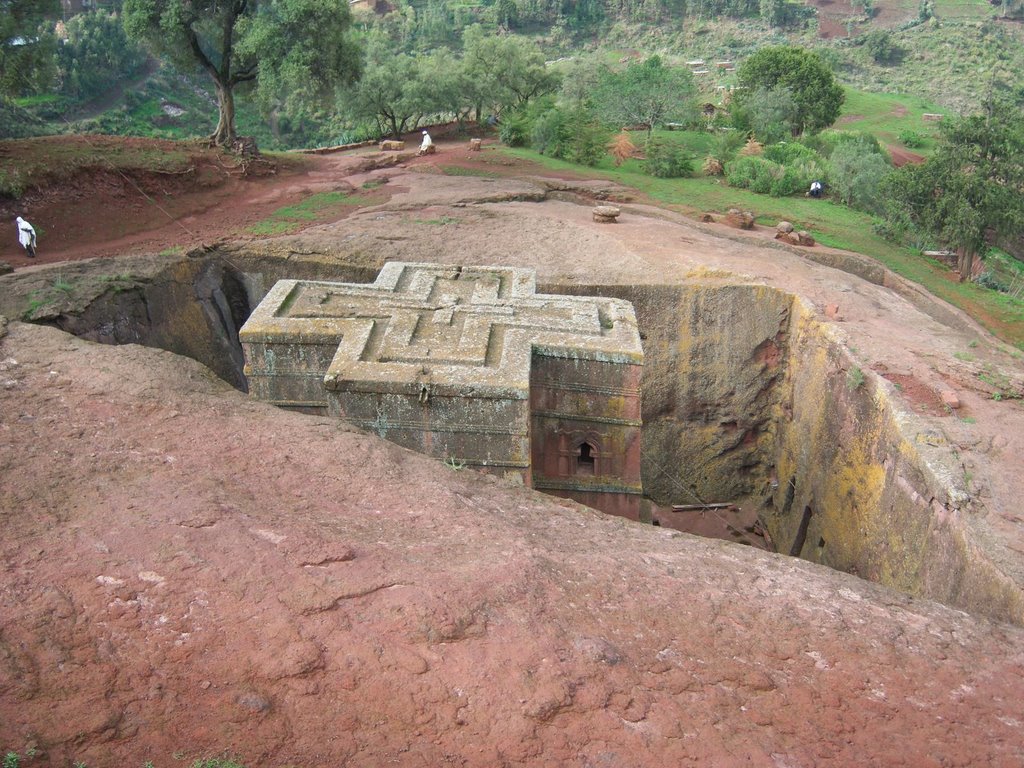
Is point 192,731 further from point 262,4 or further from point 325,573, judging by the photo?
point 262,4

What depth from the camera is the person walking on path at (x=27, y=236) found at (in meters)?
13.5

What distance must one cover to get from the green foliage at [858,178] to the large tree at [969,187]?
2.68 meters

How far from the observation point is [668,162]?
2420cm

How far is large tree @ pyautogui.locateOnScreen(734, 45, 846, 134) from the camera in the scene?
3234cm

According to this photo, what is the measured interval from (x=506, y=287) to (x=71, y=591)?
7762 millimetres

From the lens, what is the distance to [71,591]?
4320mm

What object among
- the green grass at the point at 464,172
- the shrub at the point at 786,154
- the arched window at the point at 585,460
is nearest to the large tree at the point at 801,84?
the shrub at the point at 786,154

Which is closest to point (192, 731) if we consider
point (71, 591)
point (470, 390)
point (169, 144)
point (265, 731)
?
point (265, 731)

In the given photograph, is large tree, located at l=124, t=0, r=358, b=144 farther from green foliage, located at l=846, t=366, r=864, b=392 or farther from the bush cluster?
green foliage, located at l=846, t=366, r=864, b=392

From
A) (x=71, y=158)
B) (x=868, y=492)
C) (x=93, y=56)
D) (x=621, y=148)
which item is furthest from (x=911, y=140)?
(x=93, y=56)

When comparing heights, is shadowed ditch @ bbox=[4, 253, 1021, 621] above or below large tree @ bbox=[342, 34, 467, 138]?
below

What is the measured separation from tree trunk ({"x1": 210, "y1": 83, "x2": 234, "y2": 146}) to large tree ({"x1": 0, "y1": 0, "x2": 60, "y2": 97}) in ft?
13.1

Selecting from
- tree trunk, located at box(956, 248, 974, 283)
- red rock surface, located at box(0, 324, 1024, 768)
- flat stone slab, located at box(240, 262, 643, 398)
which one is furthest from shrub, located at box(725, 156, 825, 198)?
red rock surface, located at box(0, 324, 1024, 768)

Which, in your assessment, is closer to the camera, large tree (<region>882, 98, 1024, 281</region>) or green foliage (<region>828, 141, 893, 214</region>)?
large tree (<region>882, 98, 1024, 281</region>)
